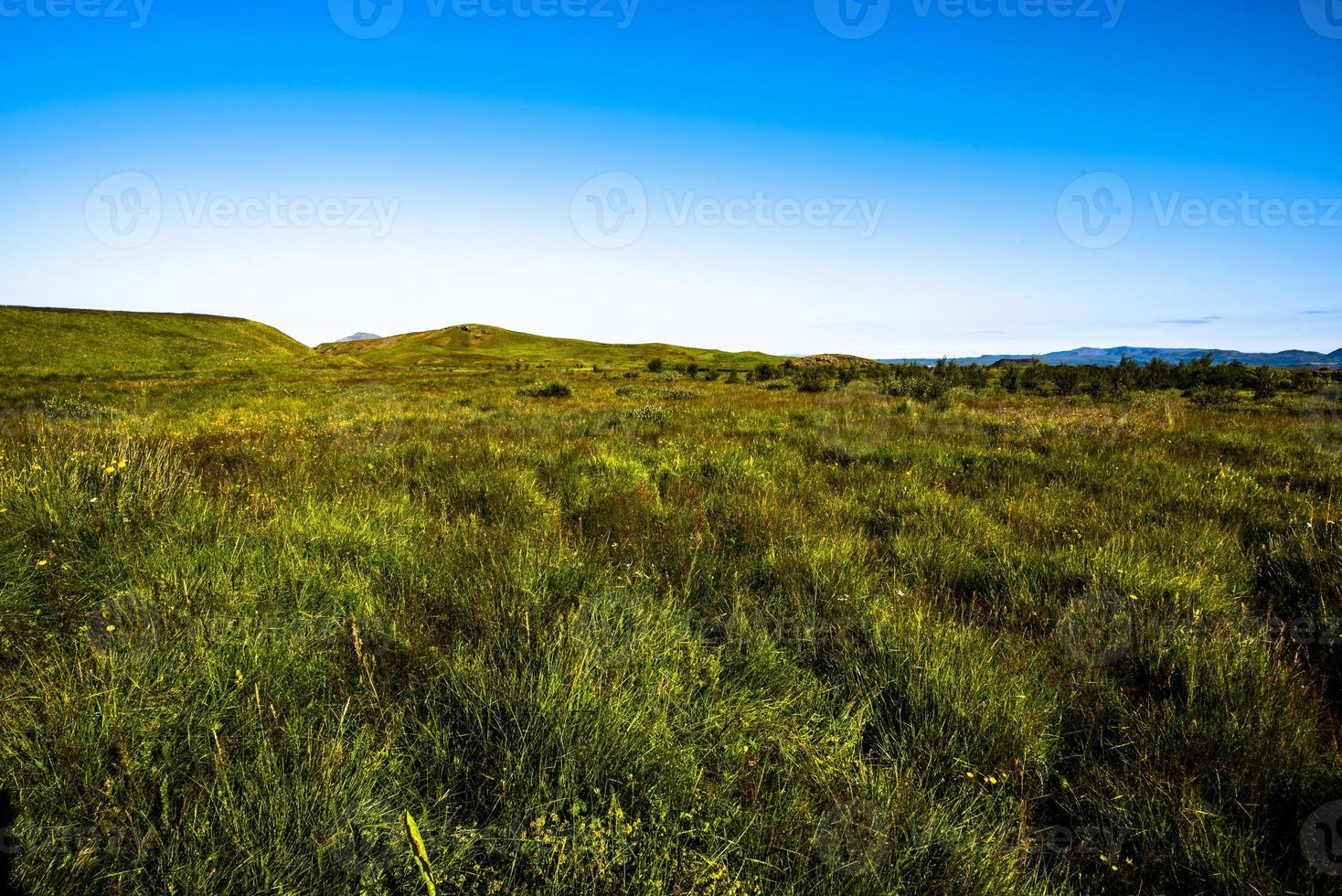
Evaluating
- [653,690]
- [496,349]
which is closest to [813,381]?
[653,690]

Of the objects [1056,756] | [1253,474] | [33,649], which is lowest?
[1056,756]

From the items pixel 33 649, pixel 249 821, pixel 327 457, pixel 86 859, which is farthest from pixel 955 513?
pixel 327 457

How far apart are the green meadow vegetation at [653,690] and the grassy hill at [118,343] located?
45212 mm

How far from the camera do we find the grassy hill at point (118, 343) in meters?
38.6

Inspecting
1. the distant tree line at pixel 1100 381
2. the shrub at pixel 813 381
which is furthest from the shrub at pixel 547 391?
the distant tree line at pixel 1100 381

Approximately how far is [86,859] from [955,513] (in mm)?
5679

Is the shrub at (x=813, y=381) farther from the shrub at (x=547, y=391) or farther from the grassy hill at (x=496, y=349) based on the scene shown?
the grassy hill at (x=496, y=349)

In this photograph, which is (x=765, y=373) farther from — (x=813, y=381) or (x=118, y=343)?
(x=118, y=343)

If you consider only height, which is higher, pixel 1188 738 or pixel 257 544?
pixel 257 544

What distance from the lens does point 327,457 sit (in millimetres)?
6828

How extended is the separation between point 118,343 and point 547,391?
5863 cm

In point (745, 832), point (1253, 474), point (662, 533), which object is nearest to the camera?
point (745, 832)

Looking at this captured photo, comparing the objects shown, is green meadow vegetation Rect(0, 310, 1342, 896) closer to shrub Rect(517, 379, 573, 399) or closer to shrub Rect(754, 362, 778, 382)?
shrub Rect(517, 379, 573, 399)

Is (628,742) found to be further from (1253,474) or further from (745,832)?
(1253,474)
